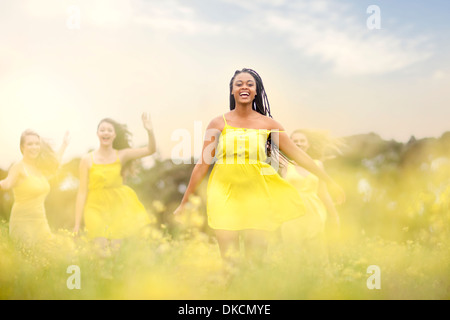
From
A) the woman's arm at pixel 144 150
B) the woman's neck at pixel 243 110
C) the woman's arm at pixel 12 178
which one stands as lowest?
the woman's arm at pixel 12 178

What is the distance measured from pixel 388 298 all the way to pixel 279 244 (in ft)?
3.84

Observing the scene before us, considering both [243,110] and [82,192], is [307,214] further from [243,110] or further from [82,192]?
[82,192]

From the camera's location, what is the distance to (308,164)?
15.1 ft

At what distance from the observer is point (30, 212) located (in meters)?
5.25

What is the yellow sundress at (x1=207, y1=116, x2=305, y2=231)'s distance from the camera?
169 inches

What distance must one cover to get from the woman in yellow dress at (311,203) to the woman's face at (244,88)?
1.09 m

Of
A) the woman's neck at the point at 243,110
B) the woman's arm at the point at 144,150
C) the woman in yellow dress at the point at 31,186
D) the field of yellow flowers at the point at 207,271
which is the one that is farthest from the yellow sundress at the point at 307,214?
the woman in yellow dress at the point at 31,186

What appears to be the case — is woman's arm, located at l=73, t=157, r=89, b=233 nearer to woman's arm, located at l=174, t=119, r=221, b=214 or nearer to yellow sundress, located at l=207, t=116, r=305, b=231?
woman's arm, located at l=174, t=119, r=221, b=214

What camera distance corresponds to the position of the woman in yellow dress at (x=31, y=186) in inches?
203

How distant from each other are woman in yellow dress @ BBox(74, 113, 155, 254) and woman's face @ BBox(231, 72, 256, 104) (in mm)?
1235

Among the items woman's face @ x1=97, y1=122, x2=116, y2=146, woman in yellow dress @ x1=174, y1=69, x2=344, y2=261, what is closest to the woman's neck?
woman in yellow dress @ x1=174, y1=69, x2=344, y2=261

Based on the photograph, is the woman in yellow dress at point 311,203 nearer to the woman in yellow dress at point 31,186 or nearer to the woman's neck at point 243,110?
the woman's neck at point 243,110
